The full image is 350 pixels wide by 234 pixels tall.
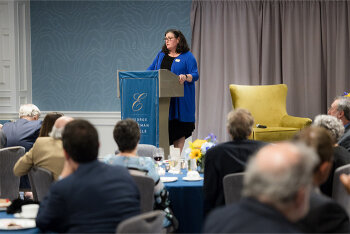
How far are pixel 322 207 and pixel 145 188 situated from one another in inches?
44.1

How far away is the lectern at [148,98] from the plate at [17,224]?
9.45ft

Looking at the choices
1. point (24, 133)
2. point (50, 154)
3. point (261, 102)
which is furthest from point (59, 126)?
point (261, 102)

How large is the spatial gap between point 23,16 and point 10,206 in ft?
18.9

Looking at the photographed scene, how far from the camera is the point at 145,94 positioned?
5.16m

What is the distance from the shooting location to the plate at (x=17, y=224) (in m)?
2.22

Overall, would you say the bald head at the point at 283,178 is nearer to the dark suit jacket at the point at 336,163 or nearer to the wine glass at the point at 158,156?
the dark suit jacket at the point at 336,163

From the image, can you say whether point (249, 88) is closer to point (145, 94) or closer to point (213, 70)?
point (213, 70)

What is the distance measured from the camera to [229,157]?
2924 mm

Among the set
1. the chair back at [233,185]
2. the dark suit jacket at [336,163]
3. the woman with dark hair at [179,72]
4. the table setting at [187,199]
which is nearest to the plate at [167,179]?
the table setting at [187,199]

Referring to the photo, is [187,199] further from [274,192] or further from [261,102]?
[261,102]

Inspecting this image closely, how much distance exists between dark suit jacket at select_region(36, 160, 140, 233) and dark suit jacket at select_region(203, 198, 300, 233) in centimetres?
71

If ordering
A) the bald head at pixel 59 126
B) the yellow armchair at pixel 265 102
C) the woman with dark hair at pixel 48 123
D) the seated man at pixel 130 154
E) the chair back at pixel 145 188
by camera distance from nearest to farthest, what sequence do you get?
the chair back at pixel 145 188
the seated man at pixel 130 154
the bald head at pixel 59 126
the woman with dark hair at pixel 48 123
the yellow armchair at pixel 265 102

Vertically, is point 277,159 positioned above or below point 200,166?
above

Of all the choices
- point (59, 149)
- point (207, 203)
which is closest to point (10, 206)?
point (59, 149)
